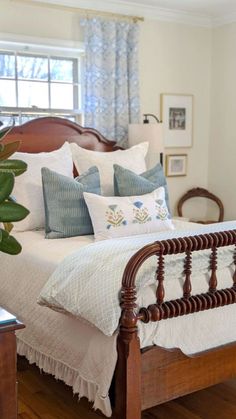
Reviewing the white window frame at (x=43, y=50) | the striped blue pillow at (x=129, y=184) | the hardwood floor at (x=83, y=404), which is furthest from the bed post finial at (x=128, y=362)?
the white window frame at (x=43, y=50)

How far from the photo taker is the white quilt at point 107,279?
2.03 metres

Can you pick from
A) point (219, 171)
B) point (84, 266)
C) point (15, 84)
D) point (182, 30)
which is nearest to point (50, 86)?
point (15, 84)

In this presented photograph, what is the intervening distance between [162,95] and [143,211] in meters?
1.89

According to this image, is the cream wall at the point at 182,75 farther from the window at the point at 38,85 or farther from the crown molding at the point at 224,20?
the window at the point at 38,85

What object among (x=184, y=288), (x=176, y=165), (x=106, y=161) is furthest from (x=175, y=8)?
(x=184, y=288)

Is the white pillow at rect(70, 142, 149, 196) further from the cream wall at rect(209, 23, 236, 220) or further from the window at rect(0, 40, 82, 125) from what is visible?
the cream wall at rect(209, 23, 236, 220)

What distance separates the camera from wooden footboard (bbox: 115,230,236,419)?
6.48 feet

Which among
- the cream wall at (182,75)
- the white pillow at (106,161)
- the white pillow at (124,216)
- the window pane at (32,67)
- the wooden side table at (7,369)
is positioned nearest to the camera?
the wooden side table at (7,369)

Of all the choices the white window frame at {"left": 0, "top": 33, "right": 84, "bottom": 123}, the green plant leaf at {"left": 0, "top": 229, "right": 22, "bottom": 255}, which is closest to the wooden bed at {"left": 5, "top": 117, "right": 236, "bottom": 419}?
the green plant leaf at {"left": 0, "top": 229, "right": 22, "bottom": 255}

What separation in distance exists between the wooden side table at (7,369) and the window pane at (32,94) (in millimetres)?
2962

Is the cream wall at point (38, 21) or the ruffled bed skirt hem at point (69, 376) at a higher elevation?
the cream wall at point (38, 21)

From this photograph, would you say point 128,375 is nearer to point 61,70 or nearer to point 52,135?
point 52,135

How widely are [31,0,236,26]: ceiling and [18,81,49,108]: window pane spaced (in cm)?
61

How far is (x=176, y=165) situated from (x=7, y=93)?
5.50 feet
